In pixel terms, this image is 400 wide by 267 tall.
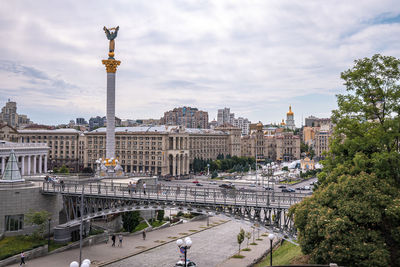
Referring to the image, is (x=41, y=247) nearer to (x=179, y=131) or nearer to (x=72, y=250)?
(x=72, y=250)

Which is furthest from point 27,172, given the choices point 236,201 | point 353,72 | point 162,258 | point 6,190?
point 353,72

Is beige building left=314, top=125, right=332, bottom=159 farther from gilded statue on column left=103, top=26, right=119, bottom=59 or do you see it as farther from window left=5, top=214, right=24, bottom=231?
window left=5, top=214, right=24, bottom=231

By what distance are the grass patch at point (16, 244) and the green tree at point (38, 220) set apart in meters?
0.83

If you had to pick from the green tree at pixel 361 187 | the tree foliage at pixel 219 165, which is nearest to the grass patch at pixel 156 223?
the green tree at pixel 361 187

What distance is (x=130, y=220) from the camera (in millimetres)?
50250

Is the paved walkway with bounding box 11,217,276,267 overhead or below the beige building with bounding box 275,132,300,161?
below

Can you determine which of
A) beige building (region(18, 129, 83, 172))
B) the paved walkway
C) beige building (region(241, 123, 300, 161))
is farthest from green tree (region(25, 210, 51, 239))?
beige building (region(241, 123, 300, 161))

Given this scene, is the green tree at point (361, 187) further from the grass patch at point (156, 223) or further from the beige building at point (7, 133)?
the beige building at point (7, 133)

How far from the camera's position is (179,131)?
11862cm

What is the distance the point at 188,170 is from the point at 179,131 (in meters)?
13.4

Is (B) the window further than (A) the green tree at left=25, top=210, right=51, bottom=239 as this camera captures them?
Yes

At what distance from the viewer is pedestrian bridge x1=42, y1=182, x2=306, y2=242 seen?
31.4 meters

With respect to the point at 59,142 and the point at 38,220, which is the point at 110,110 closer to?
the point at 38,220

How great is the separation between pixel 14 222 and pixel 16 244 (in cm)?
334
